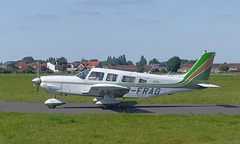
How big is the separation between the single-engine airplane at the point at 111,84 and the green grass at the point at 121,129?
9.29 feet

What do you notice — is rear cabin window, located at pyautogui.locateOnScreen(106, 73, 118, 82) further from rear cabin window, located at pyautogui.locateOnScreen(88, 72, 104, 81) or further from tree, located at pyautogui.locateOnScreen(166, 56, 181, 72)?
tree, located at pyautogui.locateOnScreen(166, 56, 181, 72)

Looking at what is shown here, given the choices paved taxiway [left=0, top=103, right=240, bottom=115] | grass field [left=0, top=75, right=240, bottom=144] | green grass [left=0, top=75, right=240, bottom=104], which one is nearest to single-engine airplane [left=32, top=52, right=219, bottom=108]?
paved taxiway [left=0, top=103, right=240, bottom=115]

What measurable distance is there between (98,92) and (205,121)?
5.70m

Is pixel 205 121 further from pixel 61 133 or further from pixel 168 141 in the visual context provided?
pixel 61 133

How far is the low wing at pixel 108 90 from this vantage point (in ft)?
42.6

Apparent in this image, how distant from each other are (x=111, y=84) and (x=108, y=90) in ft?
1.10

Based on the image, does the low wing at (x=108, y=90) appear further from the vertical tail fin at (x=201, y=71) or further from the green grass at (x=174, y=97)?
the vertical tail fin at (x=201, y=71)

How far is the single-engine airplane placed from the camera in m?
13.8

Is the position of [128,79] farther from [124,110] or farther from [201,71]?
[201,71]

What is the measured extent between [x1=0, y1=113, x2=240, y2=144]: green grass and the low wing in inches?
87.0

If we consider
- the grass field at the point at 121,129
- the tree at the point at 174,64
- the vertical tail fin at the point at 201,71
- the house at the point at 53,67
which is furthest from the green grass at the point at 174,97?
the house at the point at 53,67

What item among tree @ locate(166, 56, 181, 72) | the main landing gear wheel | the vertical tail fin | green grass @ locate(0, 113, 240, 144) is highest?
tree @ locate(166, 56, 181, 72)

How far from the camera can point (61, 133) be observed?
7.98 m

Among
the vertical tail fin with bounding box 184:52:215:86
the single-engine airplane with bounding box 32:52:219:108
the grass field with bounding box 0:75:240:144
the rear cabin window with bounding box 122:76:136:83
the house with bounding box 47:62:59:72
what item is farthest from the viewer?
the house with bounding box 47:62:59:72
